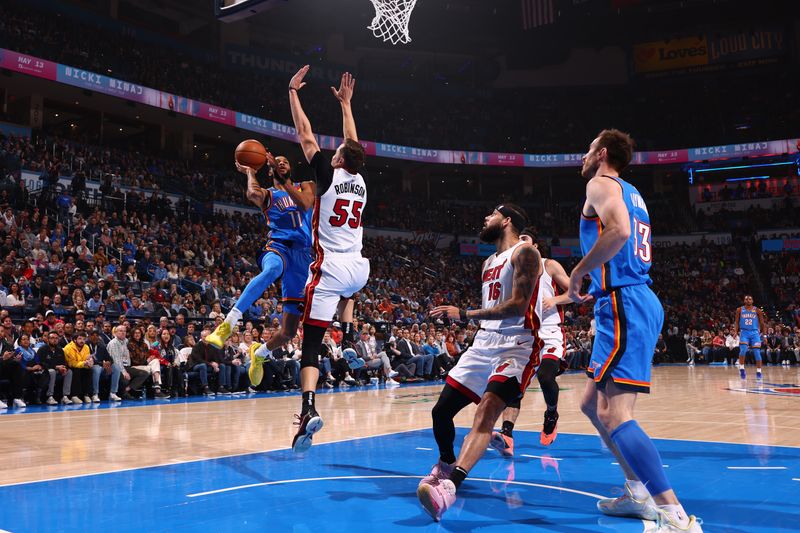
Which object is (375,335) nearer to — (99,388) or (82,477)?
(99,388)

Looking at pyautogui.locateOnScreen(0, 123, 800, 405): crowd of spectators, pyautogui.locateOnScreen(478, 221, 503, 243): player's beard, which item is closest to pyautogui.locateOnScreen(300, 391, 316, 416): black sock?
pyautogui.locateOnScreen(478, 221, 503, 243): player's beard

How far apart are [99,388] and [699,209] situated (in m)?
32.5

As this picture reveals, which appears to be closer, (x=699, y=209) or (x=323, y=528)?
(x=323, y=528)

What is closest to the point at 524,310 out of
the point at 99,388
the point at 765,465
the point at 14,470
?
the point at 765,465

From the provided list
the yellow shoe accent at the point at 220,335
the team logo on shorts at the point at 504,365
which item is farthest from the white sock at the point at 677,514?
the yellow shoe accent at the point at 220,335

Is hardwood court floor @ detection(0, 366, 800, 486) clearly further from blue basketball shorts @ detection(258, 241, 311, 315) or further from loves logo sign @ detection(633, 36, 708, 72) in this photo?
loves logo sign @ detection(633, 36, 708, 72)

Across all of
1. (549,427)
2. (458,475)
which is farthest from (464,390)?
(549,427)

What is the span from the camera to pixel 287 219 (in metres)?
5.99

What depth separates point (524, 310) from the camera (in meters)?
3.81

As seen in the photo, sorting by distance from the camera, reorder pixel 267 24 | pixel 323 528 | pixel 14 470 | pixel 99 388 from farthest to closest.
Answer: pixel 267 24 → pixel 99 388 → pixel 14 470 → pixel 323 528

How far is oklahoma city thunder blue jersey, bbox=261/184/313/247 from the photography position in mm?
5934

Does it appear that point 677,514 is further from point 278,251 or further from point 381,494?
point 278,251

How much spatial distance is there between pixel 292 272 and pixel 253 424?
268cm

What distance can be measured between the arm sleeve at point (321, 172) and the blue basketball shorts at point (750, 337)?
12.1 meters
